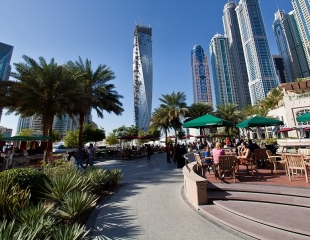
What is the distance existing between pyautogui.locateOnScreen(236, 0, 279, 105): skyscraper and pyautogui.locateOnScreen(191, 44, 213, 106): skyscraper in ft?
144

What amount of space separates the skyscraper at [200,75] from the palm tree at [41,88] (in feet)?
516

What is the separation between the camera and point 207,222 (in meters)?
3.85

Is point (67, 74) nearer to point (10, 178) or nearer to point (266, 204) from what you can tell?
point (10, 178)

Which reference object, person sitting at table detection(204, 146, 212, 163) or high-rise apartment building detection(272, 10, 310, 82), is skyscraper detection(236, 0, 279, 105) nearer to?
high-rise apartment building detection(272, 10, 310, 82)

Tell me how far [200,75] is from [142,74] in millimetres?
87107

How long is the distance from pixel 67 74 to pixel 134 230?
57.2ft

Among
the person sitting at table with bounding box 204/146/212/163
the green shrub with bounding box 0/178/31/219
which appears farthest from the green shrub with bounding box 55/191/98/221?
the person sitting at table with bounding box 204/146/212/163

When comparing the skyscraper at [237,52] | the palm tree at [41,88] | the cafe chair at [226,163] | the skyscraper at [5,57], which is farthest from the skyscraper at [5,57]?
the skyscraper at [237,52]

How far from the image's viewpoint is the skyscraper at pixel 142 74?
103000 mm

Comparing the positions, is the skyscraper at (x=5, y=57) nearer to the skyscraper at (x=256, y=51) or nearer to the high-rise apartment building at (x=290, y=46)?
the skyscraper at (x=256, y=51)

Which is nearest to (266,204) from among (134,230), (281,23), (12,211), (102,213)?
(134,230)

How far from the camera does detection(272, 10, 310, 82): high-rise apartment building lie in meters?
115

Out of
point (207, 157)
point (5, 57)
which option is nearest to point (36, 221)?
point (207, 157)

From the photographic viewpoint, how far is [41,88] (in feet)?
53.2
